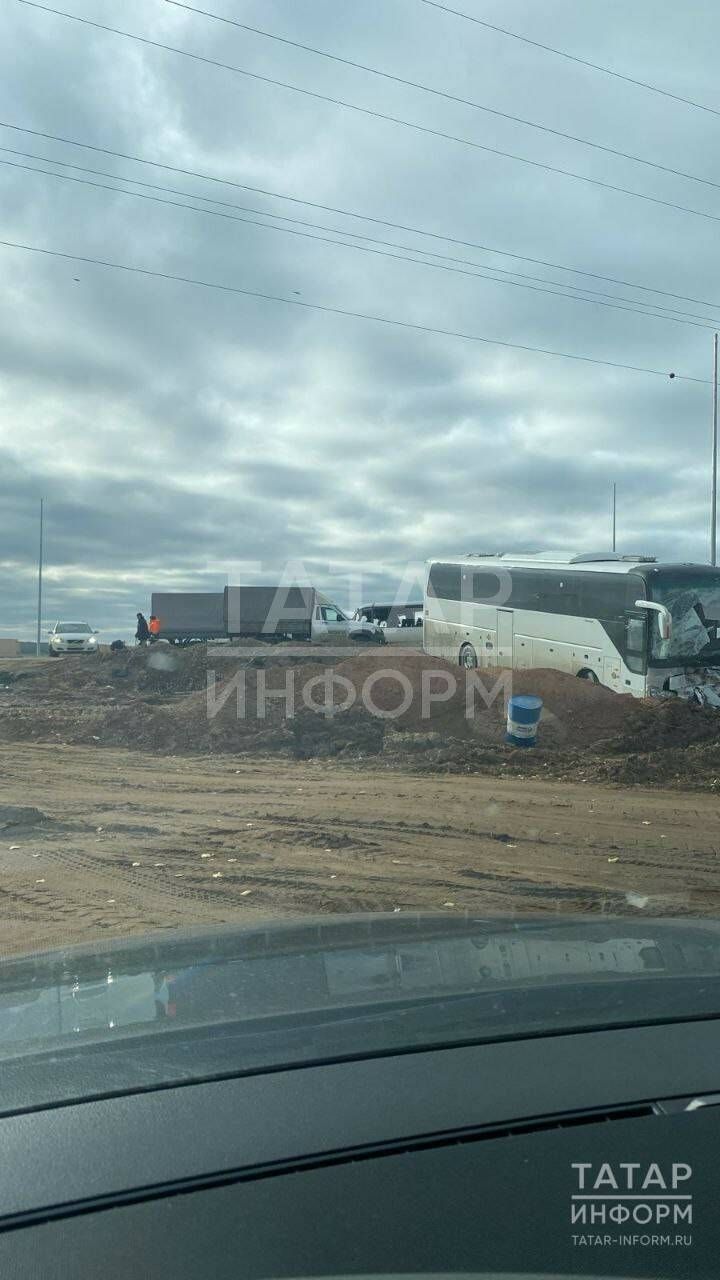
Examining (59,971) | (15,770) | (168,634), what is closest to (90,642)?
(168,634)

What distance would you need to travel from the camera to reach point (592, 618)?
2330 cm

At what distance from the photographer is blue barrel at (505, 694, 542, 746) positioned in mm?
17719

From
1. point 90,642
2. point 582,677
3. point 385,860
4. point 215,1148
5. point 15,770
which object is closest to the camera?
point 215,1148

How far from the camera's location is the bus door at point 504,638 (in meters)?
26.7

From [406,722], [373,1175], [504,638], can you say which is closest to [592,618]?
[504,638]

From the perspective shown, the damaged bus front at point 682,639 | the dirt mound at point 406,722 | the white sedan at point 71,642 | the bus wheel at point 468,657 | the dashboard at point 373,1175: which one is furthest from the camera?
the white sedan at point 71,642

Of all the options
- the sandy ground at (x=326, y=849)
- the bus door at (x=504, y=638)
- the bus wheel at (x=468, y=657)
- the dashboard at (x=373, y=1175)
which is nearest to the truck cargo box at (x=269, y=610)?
the bus wheel at (x=468, y=657)

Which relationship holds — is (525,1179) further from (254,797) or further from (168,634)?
(168,634)

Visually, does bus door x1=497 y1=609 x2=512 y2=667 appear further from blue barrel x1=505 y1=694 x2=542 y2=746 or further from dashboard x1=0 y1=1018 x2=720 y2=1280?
dashboard x1=0 y1=1018 x2=720 y2=1280

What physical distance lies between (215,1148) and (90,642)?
138 ft

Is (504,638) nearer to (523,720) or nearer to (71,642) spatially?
Answer: (523,720)

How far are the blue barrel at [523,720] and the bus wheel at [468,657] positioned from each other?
409 inches

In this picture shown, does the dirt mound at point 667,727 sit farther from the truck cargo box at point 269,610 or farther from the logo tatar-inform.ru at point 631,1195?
the truck cargo box at point 269,610

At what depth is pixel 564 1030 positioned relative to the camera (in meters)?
2.37
